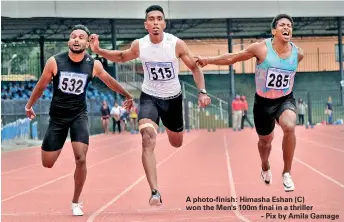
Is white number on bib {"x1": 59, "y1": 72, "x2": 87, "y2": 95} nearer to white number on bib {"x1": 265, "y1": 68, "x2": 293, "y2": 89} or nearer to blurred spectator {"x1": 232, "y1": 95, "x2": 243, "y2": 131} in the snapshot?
white number on bib {"x1": 265, "y1": 68, "x2": 293, "y2": 89}

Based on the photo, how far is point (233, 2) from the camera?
37.8 metres

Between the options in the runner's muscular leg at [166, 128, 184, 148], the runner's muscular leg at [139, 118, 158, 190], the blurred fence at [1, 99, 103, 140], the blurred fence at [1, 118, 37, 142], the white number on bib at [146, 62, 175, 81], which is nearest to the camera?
the runner's muscular leg at [139, 118, 158, 190]

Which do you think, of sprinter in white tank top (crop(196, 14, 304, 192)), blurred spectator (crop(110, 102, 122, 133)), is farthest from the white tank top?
blurred spectator (crop(110, 102, 122, 133))

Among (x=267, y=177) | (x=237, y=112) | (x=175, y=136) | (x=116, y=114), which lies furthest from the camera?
(x=116, y=114)

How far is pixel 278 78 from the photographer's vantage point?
8492mm

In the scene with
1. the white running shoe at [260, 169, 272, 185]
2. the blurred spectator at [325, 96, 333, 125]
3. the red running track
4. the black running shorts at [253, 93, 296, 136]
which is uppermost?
the black running shorts at [253, 93, 296, 136]

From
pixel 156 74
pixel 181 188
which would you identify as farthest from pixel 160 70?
pixel 181 188

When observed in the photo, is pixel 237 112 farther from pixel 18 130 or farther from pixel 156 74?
pixel 156 74

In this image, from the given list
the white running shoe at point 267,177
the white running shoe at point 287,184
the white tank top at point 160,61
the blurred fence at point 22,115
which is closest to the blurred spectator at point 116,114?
the blurred fence at point 22,115

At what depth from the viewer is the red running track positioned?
7.63 metres

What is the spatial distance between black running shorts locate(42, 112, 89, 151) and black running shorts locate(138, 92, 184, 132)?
29.1 inches

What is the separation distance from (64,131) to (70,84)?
594 millimetres

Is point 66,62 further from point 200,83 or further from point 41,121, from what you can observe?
point 41,121

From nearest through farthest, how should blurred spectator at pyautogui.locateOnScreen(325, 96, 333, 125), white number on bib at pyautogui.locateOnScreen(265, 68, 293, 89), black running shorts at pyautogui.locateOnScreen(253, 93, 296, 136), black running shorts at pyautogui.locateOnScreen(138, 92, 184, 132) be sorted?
1. black running shorts at pyautogui.locateOnScreen(138, 92, 184, 132)
2. white number on bib at pyautogui.locateOnScreen(265, 68, 293, 89)
3. black running shorts at pyautogui.locateOnScreen(253, 93, 296, 136)
4. blurred spectator at pyautogui.locateOnScreen(325, 96, 333, 125)
